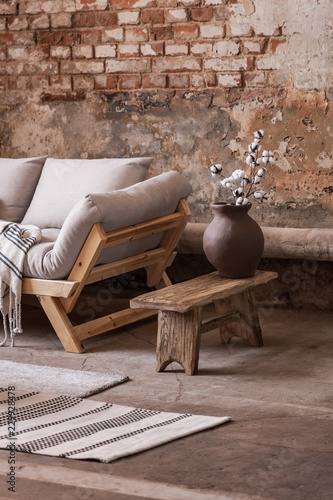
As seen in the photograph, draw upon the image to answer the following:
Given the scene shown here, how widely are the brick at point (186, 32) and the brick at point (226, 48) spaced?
0.16m

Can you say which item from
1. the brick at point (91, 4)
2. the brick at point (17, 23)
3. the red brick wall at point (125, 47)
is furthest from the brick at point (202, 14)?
the brick at point (17, 23)

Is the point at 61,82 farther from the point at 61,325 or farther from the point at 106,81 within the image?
the point at 61,325

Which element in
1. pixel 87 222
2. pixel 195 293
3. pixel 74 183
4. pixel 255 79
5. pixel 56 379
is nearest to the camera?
pixel 56 379

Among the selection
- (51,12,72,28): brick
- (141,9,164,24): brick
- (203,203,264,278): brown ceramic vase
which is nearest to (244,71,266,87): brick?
(141,9,164,24): brick

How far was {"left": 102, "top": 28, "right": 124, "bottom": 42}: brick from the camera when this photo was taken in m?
4.96

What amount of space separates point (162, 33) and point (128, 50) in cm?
26

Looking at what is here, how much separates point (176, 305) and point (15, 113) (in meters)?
2.59

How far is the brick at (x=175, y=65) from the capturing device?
15.7 feet

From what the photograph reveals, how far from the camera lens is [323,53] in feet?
14.7

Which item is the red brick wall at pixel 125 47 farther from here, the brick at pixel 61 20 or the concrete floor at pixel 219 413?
the concrete floor at pixel 219 413

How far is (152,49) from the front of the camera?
489 centimetres

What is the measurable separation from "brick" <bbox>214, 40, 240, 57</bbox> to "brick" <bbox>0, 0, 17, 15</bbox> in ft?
4.91

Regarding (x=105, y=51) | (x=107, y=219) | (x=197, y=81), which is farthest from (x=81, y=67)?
(x=107, y=219)

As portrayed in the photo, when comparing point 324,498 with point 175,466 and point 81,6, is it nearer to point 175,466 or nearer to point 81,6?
point 175,466
